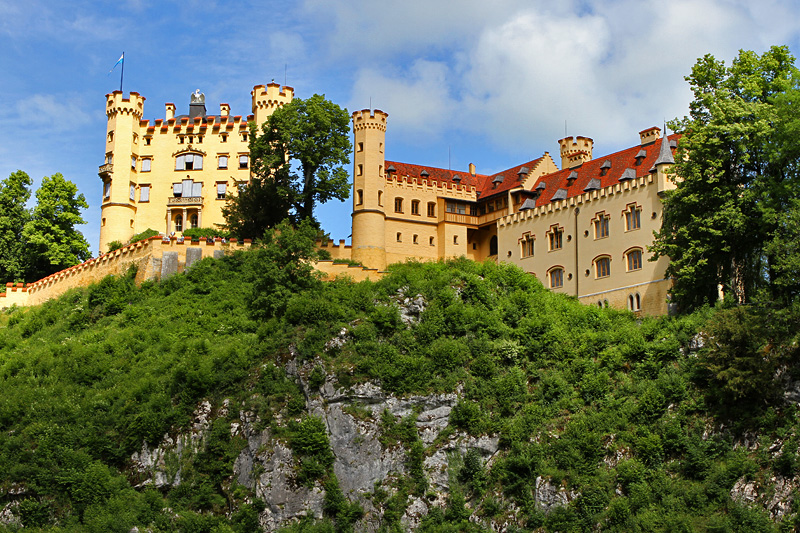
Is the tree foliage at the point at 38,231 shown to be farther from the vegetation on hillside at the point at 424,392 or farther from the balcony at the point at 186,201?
the vegetation on hillside at the point at 424,392

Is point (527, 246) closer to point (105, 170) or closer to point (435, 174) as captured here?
point (435, 174)

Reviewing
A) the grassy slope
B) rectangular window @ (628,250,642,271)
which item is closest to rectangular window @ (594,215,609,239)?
rectangular window @ (628,250,642,271)

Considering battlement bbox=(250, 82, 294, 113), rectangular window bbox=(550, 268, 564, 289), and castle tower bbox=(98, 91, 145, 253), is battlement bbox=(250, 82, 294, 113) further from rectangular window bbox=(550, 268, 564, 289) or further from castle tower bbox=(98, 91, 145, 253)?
rectangular window bbox=(550, 268, 564, 289)

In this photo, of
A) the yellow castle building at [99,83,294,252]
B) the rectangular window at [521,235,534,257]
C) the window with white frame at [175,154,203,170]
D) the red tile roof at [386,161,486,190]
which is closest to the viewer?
the rectangular window at [521,235,534,257]

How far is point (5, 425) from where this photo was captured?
163 ft

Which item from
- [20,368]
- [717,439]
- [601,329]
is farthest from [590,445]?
[20,368]

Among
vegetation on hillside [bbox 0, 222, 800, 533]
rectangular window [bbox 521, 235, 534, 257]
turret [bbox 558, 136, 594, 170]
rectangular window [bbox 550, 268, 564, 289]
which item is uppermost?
turret [bbox 558, 136, 594, 170]

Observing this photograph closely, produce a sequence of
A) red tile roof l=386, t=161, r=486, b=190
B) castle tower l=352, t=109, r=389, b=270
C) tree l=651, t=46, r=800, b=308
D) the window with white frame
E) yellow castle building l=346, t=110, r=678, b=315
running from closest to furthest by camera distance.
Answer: tree l=651, t=46, r=800, b=308 < yellow castle building l=346, t=110, r=678, b=315 < castle tower l=352, t=109, r=389, b=270 < red tile roof l=386, t=161, r=486, b=190 < the window with white frame

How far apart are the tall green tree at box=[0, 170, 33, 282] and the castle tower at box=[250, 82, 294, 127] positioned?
57.9 ft

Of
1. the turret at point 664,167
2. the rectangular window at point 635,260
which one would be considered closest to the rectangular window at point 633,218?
the rectangular window at point 635,260

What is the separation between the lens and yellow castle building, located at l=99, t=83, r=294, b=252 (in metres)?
77.2

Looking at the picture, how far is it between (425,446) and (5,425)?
20.3m

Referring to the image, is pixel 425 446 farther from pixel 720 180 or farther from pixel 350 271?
pixel 720 180

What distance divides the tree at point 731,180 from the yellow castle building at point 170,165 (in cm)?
3531
